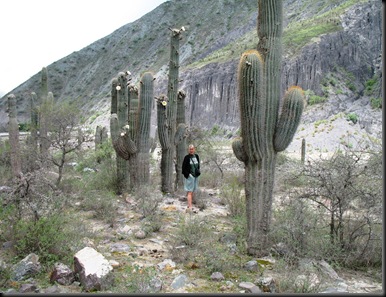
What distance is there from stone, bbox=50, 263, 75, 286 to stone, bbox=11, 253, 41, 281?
33cm

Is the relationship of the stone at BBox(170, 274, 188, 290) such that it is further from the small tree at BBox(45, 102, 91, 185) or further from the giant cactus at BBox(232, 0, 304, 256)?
the small tree at BBox(45, 102, 91, 185)

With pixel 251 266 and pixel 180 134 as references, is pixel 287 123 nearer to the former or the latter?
pixel 251 266

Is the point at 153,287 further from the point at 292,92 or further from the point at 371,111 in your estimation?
the point at 371,111

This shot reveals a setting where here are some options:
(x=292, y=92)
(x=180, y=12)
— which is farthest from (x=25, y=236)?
(x=180, y=12)

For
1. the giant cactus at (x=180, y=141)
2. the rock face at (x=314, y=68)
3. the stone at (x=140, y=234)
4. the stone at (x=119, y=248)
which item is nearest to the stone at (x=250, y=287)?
the stone at (x=119, y=248)

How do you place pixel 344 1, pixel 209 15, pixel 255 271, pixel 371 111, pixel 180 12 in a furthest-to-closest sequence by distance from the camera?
pixel 180 12 < pixel 209 15 < pixel 344 1 < pixel 371 111 < pixel 255 271

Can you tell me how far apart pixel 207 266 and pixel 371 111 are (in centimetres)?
4053

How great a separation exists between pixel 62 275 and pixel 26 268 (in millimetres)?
576

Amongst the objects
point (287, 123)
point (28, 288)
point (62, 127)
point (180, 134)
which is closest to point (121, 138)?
point (180, 134)

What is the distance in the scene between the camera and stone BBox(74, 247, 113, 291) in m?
5.16

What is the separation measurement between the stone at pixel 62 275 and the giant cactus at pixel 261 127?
2948 millimetres

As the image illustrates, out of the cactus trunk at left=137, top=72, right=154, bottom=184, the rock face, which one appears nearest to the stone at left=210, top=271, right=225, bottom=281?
the cactus trunk at left=137, top=72, right=154, bottom=184

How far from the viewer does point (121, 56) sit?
276 feet

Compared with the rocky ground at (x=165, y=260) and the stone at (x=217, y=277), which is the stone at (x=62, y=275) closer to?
the rocky ground at (x=165, y=260)
